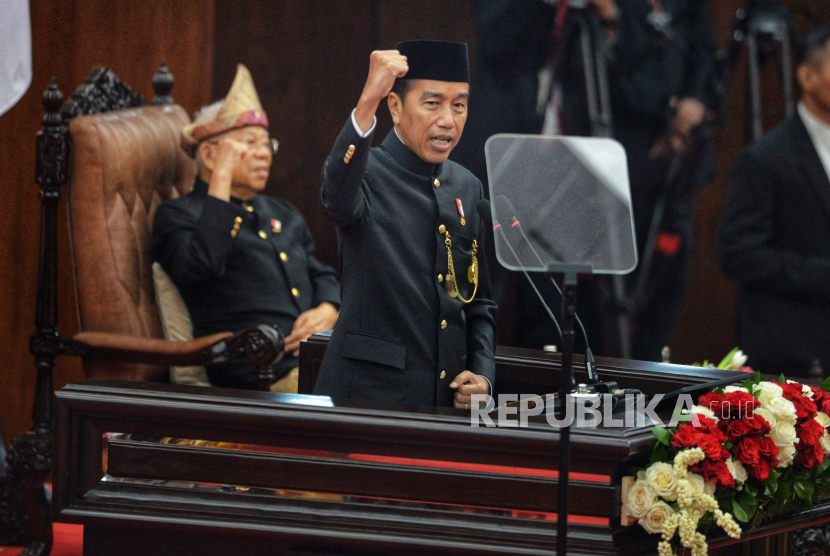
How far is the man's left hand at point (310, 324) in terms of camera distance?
10.3 ft

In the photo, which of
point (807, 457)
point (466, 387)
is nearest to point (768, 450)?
point (807, 457)

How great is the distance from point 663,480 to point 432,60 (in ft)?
2.80

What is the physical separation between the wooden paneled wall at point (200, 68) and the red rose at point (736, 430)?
1109 mm

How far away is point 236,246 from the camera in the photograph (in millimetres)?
3199

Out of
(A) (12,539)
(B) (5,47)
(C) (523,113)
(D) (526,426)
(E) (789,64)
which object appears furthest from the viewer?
(E) (789,64)

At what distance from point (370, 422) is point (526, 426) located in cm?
26

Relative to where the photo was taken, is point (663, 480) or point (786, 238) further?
point (786, 238)

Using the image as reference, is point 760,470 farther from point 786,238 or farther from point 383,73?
point 786,238

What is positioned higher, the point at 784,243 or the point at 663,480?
the point at 784,243

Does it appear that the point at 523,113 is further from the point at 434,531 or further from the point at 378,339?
the point at 434,531

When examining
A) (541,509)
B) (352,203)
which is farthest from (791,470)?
(352,203)

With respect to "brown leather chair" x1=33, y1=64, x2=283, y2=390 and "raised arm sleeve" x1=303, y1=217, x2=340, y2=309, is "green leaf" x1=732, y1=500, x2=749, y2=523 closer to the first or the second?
"brown leather chair" x1=33, y1=64, x2=283, y2=390

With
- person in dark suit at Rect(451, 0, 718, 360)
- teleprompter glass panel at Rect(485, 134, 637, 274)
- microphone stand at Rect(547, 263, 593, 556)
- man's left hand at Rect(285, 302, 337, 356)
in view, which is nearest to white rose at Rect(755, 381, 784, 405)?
teleprompter glass panel at Rect(485, 134, 637, 274)

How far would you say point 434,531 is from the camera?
1.68 metres
